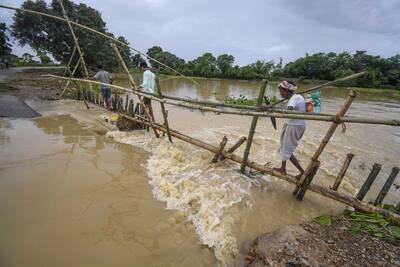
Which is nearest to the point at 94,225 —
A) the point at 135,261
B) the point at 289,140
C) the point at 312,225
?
the point at 135,261

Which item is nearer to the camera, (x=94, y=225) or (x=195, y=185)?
(x=94, y=225)

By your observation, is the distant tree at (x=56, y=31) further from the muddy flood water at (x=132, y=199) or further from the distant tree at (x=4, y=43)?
the muddy flood water at (x=132, y=199)

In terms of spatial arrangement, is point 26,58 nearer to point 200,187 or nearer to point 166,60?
point 166,60

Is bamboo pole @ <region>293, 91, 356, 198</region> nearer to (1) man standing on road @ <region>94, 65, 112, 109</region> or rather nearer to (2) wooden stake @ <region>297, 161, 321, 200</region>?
(2) wooden stake @ <region>297, 161, 321, 200</region>

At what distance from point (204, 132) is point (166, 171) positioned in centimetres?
357

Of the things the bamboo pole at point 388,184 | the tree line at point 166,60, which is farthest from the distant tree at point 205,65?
the bamboo pole at point 388,184

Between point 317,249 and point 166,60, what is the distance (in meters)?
51.3

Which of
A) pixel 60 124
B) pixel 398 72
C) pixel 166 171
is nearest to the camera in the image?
pixel 166 171

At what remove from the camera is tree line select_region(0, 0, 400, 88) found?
76.5 ft

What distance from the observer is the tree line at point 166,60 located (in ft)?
76.5

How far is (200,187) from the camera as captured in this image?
4230mm

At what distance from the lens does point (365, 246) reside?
2807 mm

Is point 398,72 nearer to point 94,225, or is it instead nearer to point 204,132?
point 204,132

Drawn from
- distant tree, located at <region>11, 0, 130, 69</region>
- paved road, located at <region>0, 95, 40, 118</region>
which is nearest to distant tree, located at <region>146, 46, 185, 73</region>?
distant tree, located at <region>11, 0, 130, 69</region>
